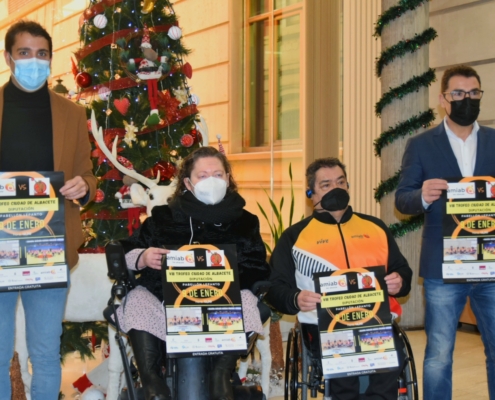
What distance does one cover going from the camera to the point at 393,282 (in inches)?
111

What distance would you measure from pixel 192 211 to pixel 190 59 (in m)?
5.46

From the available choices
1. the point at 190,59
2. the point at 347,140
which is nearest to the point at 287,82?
the point at 347,140

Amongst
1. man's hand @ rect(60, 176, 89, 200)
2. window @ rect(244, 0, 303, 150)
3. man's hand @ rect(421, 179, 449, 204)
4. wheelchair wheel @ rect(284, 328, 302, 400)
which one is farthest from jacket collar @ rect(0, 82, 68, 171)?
window @ rect(244, 0, 303, 150)

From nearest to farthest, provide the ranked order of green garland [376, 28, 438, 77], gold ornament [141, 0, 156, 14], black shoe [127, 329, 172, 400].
Answer: black shoe [127, 329, 172, 400] → gold ornament [141, 0, 156, 14] → green garland [376, 28, 438, 77]

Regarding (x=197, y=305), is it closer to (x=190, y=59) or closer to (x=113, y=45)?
(x=113, y=45)

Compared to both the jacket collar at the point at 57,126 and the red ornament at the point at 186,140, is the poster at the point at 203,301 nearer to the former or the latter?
the jacket collar at the point at 57,126

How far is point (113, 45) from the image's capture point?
183 inches

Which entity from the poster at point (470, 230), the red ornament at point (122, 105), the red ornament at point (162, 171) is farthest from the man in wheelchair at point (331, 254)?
the red ornament at point (122, 105)

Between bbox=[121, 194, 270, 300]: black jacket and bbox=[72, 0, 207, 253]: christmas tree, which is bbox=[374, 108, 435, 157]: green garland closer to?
bbox=[72, 0, 207, 253]: christmas tree

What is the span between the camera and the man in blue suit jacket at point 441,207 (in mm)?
3023

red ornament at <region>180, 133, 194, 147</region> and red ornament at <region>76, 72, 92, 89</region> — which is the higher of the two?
red ornament at <region>76, 72, 92, 89</region>

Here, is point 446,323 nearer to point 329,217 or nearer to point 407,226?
point 329,217

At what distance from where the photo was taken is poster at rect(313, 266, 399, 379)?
104 inches

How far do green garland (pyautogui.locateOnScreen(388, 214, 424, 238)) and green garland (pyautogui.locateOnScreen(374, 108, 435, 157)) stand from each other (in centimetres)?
69
